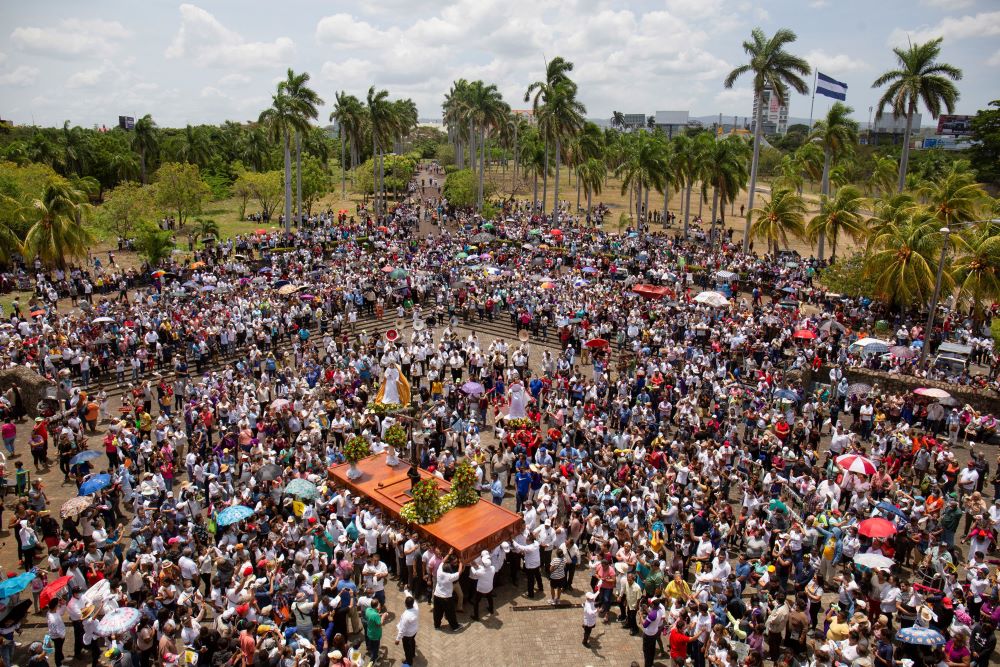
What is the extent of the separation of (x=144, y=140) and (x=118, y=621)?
71.5 meters

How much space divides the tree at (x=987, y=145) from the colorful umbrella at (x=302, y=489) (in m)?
66.0

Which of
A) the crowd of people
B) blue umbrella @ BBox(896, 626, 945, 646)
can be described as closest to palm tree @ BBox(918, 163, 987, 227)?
the crowd of people

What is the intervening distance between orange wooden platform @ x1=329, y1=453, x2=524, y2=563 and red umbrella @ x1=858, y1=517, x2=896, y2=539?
21.0 ft

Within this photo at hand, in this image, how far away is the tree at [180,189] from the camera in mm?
50406

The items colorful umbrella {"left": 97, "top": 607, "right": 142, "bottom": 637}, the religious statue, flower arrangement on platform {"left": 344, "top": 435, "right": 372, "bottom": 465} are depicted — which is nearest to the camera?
colorful umbrella {"left": 97, "top": 607, "right": 142, "bottom": 637}

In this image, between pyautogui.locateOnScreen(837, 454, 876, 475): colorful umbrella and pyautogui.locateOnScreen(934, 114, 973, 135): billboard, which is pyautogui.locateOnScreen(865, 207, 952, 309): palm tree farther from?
pyautogui.locateOnScreen(934, 114, 973, 135): billboard

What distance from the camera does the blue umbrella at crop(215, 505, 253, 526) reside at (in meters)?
12.6

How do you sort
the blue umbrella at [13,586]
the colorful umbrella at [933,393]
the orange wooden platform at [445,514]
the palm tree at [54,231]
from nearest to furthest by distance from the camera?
the blue umbrella at [13,586] < the orange wooden platform at [445,514] < the colorful umbrella at [933,393] < the palm tree at [54,231]

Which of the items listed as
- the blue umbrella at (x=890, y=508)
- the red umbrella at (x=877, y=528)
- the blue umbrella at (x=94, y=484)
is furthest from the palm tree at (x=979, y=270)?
the blue umbrella at (x=94, y=484)

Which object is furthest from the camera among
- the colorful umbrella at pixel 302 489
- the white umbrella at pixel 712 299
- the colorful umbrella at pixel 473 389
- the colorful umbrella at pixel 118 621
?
the white umbrella at pixel 712 299

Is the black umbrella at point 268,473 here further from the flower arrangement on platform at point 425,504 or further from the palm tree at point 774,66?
the palm tree at point 774,66

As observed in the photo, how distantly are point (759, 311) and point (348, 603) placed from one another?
24.0m

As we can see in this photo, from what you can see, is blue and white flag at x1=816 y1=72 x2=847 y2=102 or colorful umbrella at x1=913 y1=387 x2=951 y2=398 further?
blue and white flag at x1=816 y1=72 x2=847 y2=102

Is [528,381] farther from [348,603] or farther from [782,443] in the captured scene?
[348,603]
